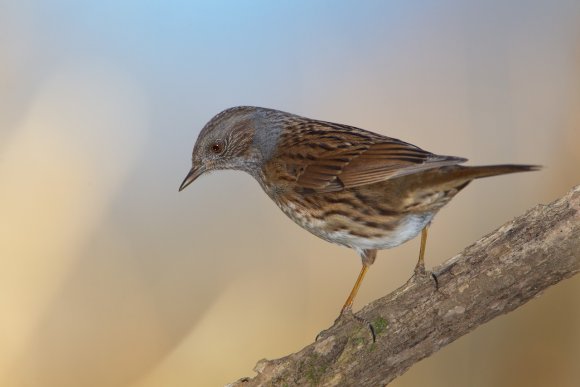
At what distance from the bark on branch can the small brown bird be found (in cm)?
13

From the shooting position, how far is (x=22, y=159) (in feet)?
10.1

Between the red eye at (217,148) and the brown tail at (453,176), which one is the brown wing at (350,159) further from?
the red eye at (217,148)

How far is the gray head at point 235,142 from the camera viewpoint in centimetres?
233

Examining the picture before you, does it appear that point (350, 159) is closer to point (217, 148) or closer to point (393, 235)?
point (393, 235)

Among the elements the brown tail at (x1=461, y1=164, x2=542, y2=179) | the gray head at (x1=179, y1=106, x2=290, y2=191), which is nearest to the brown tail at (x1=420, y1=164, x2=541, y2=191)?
the brown tail at (x1=461, y1=164, x2=542, y2=179)

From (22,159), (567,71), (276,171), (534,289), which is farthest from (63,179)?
(567,71)

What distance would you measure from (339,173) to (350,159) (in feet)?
0.18

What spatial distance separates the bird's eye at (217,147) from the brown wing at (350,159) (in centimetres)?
22

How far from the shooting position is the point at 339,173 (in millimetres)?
2197

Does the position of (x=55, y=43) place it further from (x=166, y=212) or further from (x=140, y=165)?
(x=166, y=212)

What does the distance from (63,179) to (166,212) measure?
17.9 inches

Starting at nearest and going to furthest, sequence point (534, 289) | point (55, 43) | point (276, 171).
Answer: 1. point (534, 289)
2. point (276, 171)
3. point (55, 43)

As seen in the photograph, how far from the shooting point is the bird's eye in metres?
2.33

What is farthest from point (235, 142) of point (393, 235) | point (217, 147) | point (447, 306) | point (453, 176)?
point (447, 306)
